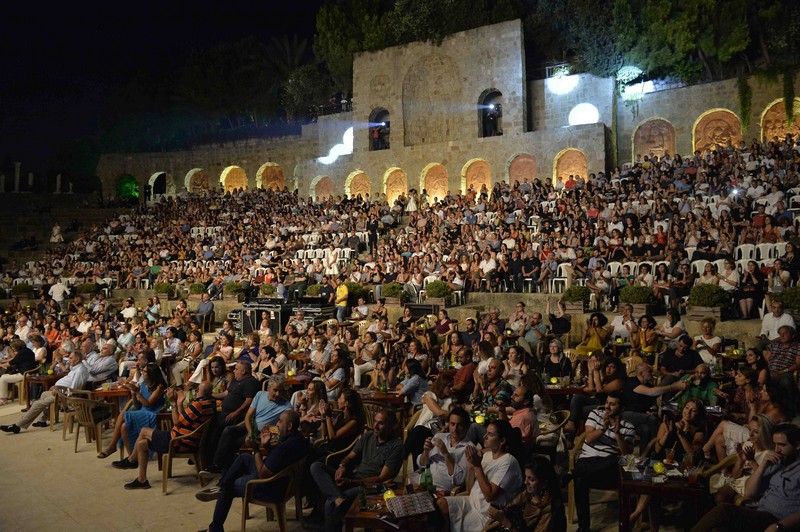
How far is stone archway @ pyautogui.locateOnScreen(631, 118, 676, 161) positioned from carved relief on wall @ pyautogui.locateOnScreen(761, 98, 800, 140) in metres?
2.59

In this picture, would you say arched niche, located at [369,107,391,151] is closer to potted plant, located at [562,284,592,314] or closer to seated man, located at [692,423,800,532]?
potted plant, located at [562,284,592,314]

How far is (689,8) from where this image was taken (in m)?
19.8

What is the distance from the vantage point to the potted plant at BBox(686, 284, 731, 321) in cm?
941

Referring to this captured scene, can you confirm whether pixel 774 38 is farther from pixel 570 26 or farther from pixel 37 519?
pixel 37 519

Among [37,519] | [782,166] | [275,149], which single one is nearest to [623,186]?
[782,166]

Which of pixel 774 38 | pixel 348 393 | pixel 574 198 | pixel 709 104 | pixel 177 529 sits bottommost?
pixel 177 529

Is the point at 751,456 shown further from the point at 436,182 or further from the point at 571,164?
the point at 436,182

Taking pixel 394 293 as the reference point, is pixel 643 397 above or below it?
below

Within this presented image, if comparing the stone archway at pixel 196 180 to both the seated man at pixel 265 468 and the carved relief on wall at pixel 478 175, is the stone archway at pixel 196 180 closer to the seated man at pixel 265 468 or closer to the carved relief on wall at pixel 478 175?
the carved relief on wall at pixel 478 175

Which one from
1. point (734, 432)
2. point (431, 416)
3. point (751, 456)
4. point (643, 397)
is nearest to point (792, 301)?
point (643, 397)

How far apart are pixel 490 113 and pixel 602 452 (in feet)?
66.2

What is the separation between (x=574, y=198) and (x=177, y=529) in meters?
12.9

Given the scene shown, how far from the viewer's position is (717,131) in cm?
2002

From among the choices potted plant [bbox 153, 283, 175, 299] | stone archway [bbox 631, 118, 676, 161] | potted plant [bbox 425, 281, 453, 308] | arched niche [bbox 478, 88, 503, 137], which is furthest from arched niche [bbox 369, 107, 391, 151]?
potted plant [bbox 425, 281, 453, 308]
